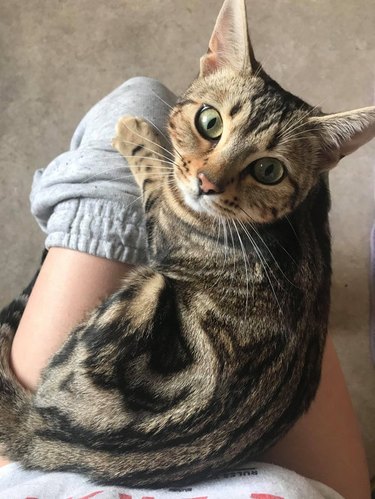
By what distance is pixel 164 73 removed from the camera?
1758 mm

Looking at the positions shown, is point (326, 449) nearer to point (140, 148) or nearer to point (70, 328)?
point (70, 328)

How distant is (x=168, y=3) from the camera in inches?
71.2

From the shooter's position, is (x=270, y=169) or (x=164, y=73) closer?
(x=270, y=169)

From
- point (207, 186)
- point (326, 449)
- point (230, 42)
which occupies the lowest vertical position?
point (326, 449)

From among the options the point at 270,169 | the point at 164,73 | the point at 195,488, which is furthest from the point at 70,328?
the point at 164,73

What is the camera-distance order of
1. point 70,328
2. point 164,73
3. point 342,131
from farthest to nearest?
point 164,73 < point 70,328 < point 342,131

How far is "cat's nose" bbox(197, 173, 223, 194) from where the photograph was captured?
87 cm

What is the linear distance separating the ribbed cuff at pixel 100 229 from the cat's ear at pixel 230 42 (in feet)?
1.04

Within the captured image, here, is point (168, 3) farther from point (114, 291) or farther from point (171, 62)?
point (114, 291)

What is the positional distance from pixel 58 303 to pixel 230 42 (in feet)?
1.88

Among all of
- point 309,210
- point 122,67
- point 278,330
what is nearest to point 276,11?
point 122,67

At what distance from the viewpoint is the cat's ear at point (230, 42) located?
0.84 m

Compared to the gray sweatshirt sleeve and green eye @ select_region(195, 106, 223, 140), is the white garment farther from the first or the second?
green eye @ select_region(195, 106, 223, 140)

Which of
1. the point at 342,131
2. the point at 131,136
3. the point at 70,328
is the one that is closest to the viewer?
the point at 342,131
